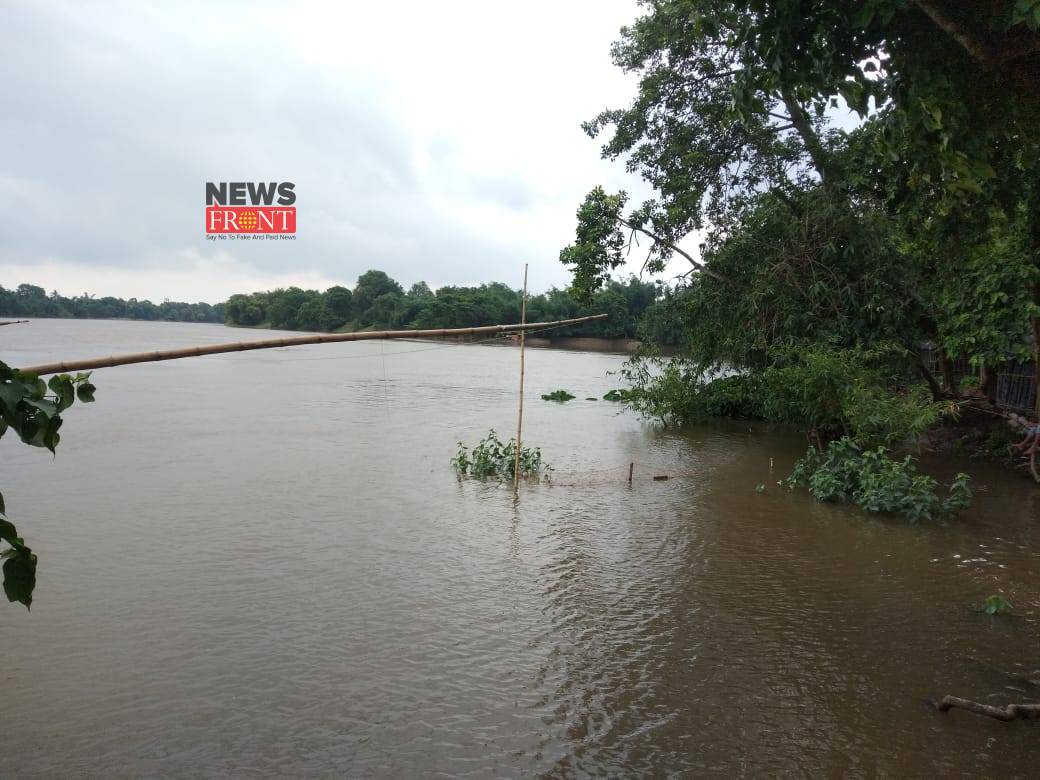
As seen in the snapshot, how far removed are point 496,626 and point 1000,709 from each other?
309cm

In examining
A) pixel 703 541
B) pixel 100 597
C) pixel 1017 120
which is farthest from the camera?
pixel 703 541

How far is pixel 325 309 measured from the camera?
61.2 m

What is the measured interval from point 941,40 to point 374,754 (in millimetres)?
4878

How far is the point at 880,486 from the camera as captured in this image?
877cm

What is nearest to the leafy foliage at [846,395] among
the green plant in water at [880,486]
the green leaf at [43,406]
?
the green plant in water at [880,486]

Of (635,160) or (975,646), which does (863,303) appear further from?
(975,646)

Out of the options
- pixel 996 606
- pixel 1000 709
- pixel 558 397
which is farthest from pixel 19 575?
pixel 558 397

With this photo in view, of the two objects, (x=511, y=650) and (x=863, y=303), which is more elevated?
(x=863, y=303)

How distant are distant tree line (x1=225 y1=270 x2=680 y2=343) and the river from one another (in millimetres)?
29213

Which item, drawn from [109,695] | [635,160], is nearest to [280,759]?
[109,695]

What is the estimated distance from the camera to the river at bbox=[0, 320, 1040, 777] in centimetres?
379

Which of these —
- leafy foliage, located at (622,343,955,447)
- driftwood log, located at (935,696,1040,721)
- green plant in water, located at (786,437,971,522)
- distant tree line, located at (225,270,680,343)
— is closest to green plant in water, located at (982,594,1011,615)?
driftwood log, located at (935,696,1040,721)

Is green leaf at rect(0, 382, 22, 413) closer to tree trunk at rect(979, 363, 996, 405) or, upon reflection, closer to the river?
the river

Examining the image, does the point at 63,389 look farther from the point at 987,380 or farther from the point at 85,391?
the point at 987,380
